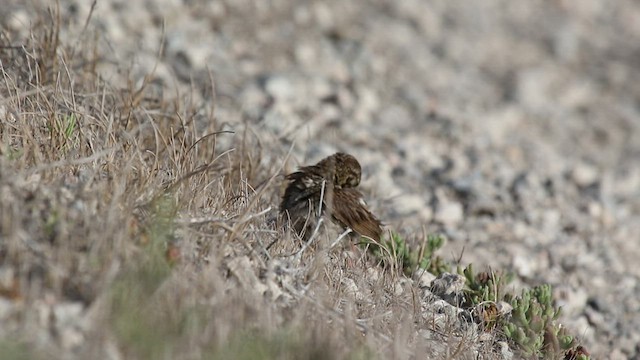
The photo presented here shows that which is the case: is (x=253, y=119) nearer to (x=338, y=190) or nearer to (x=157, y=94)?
(x=157, y=94)

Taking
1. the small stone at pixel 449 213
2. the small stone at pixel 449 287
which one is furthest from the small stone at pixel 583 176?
the small stone at pixel 449 287

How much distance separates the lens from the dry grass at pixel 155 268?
3869 mm

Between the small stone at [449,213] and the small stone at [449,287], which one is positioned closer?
the small stone at [449,287]

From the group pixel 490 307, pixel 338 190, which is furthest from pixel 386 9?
pixel 490 307

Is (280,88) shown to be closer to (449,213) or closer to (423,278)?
(449,213)

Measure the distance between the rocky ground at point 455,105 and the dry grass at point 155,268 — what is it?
1422 millimetres

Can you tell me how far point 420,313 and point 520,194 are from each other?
437cm

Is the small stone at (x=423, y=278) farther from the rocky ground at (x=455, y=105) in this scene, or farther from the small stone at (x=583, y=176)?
the small stone at (x=583, y=176)

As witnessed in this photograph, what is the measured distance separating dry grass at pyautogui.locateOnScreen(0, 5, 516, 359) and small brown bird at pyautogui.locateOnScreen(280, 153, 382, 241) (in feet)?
0.55

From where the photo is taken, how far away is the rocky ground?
7770mm

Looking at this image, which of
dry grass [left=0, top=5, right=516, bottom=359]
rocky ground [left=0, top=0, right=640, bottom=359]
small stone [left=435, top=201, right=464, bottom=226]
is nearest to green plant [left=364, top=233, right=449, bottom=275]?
dry grass [left=0, top=5, right=516, bottom=359]

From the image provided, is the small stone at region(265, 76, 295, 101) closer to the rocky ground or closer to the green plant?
the rocky ground

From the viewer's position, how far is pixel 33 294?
3822mm

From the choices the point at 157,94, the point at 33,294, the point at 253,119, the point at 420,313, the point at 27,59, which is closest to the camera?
the point at 33,294
